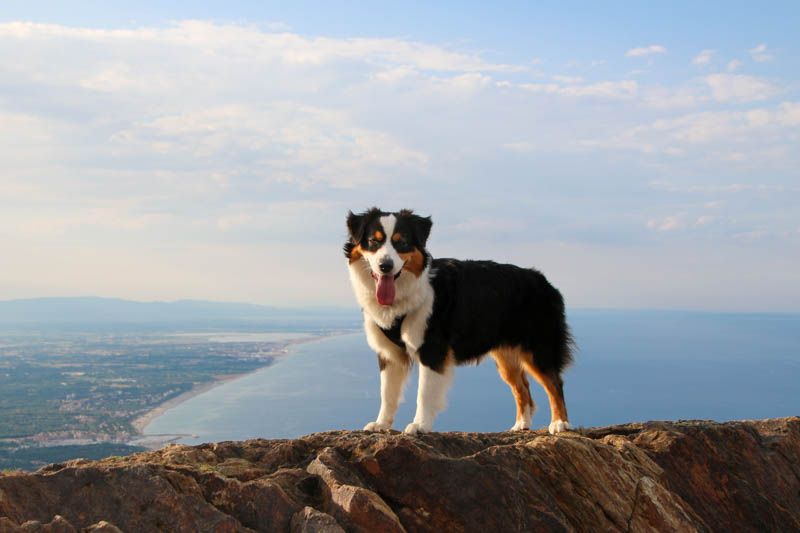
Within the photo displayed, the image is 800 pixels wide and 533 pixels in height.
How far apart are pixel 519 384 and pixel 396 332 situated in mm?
2156

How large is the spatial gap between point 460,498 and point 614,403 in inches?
3364

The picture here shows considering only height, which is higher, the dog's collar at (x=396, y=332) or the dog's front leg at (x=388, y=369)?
the dog's collar at (x=396, y=332)

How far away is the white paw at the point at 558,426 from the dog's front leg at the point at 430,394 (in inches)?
61.3

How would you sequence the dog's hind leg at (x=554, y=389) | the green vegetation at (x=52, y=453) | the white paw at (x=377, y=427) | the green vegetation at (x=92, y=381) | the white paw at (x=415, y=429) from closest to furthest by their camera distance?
the white paw at (x=415, y=429), the white paw at (x=377, y=427), the dog's hind leg at (x=554, y=389), the green vegetation at (x=52, y=453), the green vegetation at (x=92, y=381)

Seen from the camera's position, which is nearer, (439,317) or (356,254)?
(356,254)

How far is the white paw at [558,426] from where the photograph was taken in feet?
27.1

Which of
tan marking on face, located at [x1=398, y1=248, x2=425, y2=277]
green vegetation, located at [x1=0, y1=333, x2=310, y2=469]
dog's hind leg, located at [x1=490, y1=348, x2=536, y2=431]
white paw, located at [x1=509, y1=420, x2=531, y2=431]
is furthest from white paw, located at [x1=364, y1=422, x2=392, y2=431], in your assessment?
green vegetation, located at [x1=0, y1=333, x2=310, y2=469]

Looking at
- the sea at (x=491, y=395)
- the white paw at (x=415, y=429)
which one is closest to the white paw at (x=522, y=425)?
the white paw at (x=415, y=429)

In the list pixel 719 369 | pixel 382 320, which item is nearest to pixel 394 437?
pixel 382 320

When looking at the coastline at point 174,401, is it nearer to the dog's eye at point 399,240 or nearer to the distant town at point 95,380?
the distant town at point 95,380

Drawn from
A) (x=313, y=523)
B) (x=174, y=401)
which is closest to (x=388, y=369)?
(x=313, y=523)

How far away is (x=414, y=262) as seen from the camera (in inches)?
294

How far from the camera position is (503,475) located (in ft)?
20.4

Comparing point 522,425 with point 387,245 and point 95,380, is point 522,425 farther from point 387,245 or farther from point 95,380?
point 95,380
